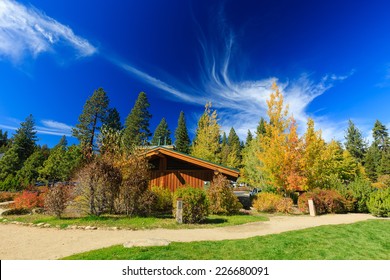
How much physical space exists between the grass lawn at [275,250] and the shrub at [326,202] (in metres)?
7.15

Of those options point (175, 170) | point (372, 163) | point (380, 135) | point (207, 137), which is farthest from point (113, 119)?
point (380, 135)

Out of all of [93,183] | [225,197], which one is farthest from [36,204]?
[225,197]

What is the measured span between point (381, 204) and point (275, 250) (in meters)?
10.2

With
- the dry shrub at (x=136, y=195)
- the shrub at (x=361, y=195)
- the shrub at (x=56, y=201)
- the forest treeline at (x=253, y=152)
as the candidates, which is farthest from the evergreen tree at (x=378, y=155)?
the shrub at (x=56, y=201)

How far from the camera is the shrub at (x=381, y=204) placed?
1112 cm

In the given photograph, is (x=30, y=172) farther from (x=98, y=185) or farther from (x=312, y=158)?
(x=312, y=158)

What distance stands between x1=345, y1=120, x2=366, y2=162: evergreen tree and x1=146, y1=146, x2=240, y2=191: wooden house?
46.8 metres

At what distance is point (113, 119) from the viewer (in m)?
43.4

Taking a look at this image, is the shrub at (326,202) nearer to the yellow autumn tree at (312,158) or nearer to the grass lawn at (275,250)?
the yellow autumn tree at (312,158)

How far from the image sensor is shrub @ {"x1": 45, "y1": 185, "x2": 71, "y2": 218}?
1032cm

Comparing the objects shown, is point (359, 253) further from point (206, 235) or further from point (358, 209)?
point (358, 209)

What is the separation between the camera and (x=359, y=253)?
490 cm

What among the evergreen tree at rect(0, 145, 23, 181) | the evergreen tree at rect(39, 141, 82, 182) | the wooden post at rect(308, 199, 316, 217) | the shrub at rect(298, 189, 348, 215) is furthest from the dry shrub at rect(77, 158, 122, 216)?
the evergreen tree at rect(0, 145, 23, 181)

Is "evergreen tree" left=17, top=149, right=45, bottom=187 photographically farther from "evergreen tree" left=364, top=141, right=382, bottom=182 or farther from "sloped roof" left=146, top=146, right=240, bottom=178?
"evergreen tree" left=364, top=141, right=382, bottom=182
